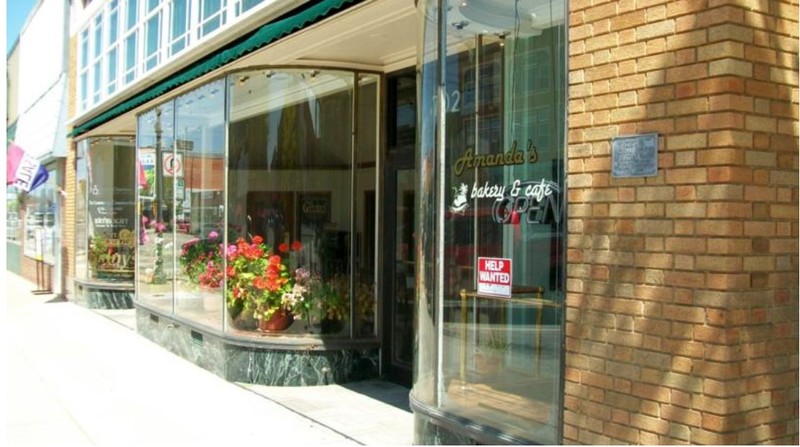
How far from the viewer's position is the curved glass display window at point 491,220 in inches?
185

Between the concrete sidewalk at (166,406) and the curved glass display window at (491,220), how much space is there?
1389 millimetres

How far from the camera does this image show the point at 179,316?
10.5 m

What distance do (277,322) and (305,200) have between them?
1.32 m

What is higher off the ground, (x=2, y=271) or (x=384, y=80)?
(x=384, y=80)

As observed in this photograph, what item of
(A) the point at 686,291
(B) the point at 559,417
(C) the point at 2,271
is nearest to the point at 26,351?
(C) the point at 2,271

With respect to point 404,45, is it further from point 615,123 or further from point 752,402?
point 752,402

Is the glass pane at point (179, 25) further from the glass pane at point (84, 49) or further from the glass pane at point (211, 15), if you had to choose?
the glass pane at point (84, 49)

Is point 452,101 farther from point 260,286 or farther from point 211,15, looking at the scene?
point 211,15

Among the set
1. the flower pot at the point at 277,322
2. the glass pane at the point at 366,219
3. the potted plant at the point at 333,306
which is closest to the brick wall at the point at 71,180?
the flower pot at the point at 277,322

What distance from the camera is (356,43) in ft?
25.6

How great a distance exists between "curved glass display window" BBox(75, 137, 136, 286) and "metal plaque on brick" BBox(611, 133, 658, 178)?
1312cm

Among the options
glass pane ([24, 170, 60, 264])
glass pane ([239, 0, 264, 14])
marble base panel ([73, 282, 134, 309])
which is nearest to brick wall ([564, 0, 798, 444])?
glass pane ([239, 0, 264, 14])

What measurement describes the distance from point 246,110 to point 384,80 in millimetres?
1594

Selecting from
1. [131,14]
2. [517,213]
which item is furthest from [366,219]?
[131,14]
